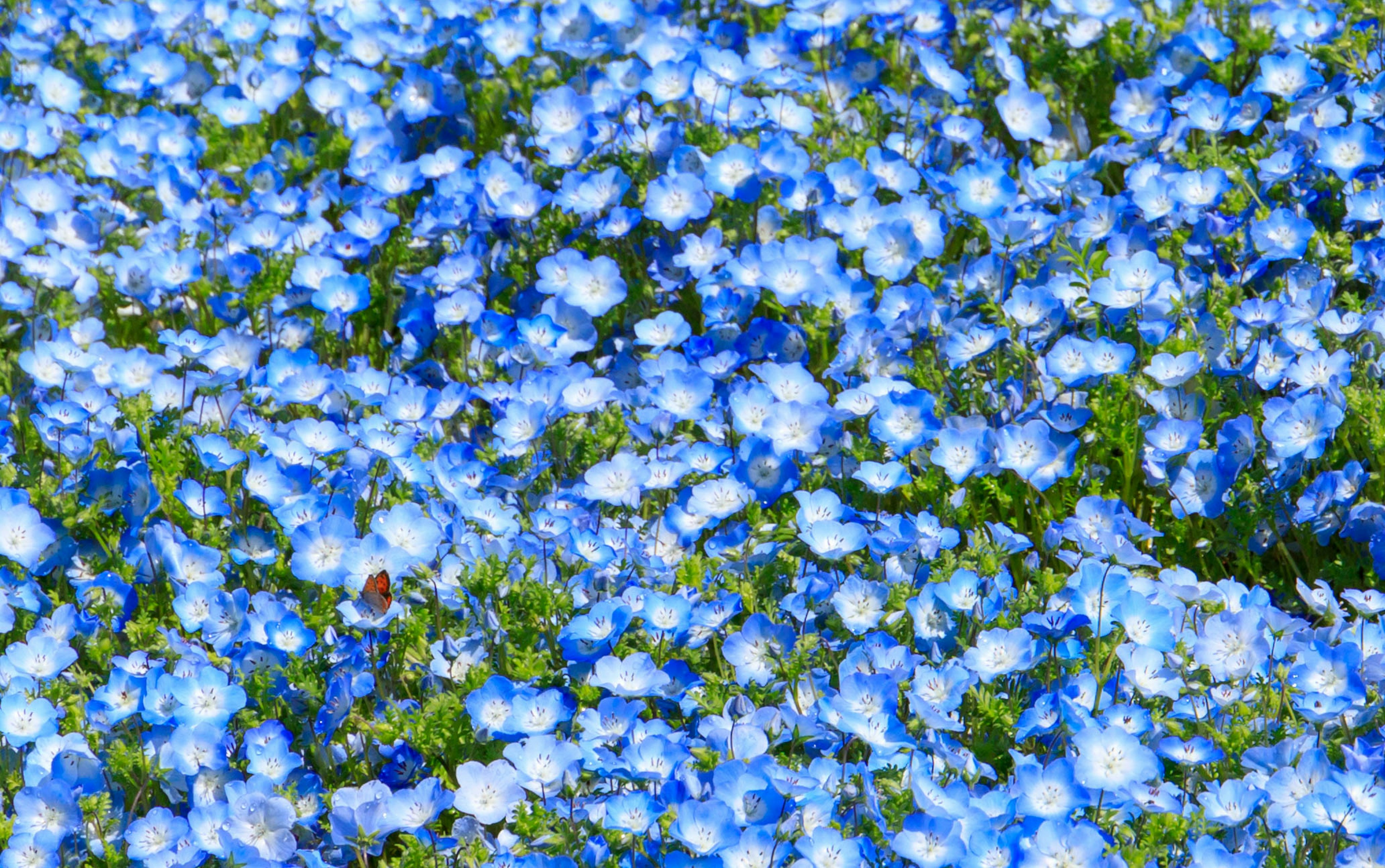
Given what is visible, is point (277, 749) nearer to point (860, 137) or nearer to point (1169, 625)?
point (1169, 625)

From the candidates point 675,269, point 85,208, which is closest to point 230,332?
point 85,208

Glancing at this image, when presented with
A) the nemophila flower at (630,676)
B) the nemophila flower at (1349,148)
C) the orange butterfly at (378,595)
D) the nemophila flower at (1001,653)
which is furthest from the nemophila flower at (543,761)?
the nemophila flower at (1349,148)

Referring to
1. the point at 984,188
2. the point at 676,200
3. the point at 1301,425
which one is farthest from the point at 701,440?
the point at 1301,425

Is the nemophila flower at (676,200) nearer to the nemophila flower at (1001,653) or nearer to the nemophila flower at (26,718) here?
the nemophila flower at (1001,653)

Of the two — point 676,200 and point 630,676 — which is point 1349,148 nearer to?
point 676,200

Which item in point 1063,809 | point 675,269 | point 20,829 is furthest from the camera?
point 675,269

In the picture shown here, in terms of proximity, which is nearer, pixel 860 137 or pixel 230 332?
pixel 230 332

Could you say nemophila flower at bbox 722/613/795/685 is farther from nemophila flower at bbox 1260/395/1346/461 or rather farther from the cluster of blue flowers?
nemophila flower at bbox 1260/395/1346/461
